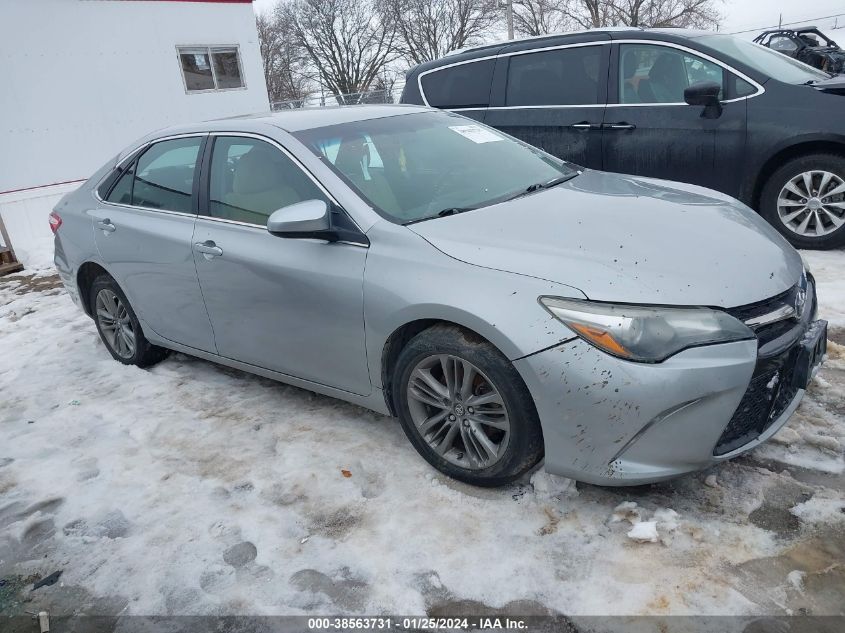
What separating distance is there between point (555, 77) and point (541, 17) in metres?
44.2

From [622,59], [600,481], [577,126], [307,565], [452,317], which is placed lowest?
[307,565]

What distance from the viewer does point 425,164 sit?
3.39m

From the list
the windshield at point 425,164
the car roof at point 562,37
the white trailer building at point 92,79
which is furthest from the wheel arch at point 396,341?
the white trailer building at point 92,79

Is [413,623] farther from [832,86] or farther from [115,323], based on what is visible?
[832,86]

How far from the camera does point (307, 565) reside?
99.9 inches

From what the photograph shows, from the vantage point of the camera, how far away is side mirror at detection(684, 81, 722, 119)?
523 centimetres

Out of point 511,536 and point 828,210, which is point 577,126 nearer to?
point 828,210

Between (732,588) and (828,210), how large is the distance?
4.02 metres

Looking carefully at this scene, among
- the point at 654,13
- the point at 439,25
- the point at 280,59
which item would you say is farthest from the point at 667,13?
the point at 280,59

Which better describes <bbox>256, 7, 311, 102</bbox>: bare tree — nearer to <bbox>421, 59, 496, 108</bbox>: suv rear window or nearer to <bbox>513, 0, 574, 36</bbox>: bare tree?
<bbox>513, 0, 574, 36</bbox>: bare tree

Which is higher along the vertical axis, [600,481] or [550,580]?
[600,481]

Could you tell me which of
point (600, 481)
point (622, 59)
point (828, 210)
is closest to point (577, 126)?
point (622, 59)

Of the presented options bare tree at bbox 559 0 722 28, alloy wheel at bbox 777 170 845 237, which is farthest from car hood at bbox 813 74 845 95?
bare tree at bbox 559 0 722 28

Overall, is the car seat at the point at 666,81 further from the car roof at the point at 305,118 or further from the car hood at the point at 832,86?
the car roof at the point at 305,118
